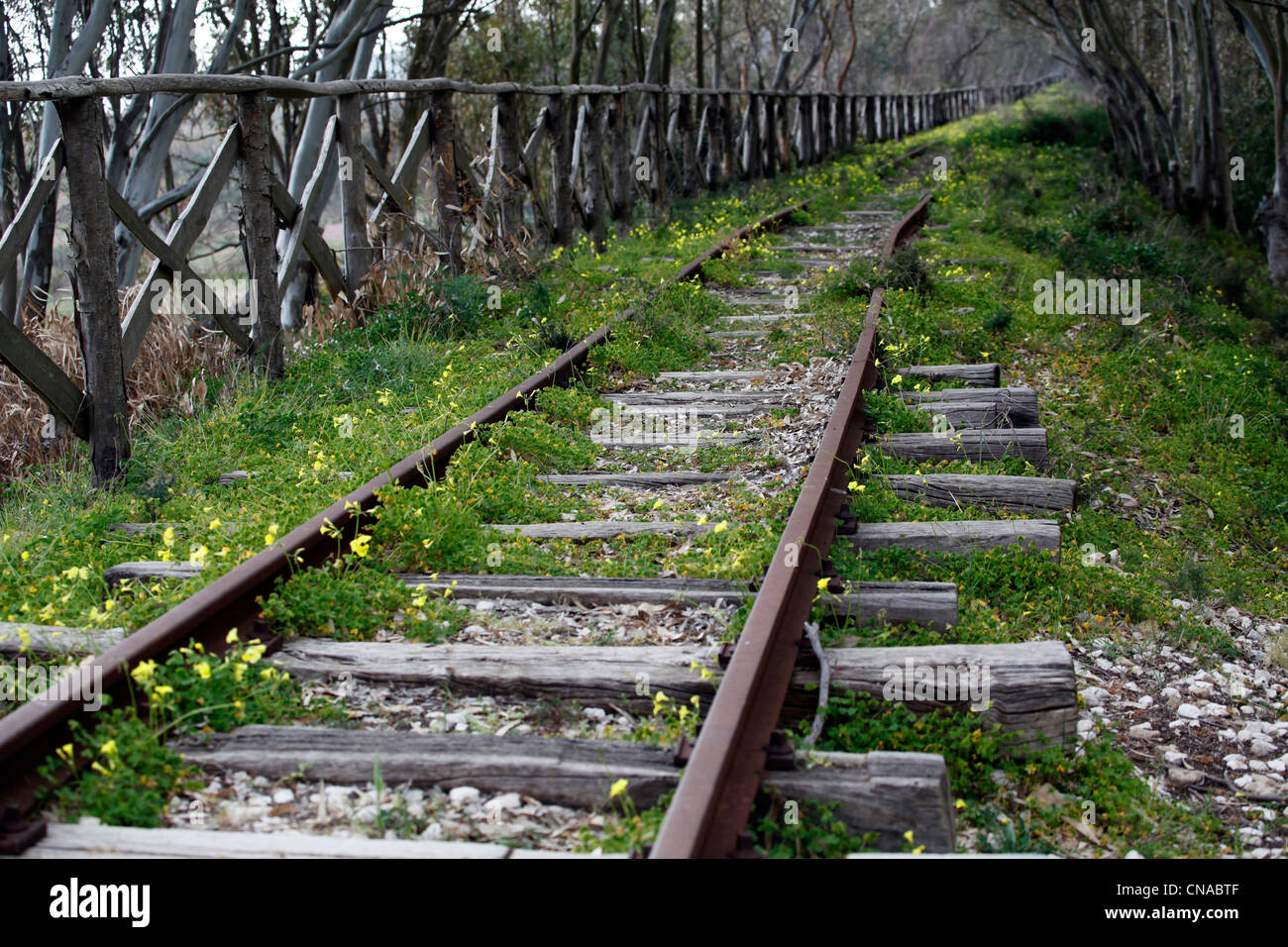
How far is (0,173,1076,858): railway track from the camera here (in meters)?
2.66

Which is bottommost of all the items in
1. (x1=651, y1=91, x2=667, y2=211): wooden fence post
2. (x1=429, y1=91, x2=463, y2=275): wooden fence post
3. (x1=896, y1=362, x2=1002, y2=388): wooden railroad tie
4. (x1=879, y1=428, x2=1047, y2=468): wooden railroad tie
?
(x1=879, y1=428, x2=1047, y2=468): wooden railroad tie

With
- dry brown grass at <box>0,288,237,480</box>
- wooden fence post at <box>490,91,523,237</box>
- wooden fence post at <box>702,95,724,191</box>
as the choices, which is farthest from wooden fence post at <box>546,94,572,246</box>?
wooden fence post at <box>702,95,724,191</box>

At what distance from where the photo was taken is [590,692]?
323cm

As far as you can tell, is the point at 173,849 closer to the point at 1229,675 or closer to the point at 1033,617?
the point at 1033,617

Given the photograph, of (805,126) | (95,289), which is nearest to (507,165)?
(95,289)

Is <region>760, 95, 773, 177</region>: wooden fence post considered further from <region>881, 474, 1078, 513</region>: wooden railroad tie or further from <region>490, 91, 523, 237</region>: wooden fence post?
<region>881, 474, 1078, 513</region>: wooden railroad tie

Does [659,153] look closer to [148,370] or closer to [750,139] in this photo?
[750,139]

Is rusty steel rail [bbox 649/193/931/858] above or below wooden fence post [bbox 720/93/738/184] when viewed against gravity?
below

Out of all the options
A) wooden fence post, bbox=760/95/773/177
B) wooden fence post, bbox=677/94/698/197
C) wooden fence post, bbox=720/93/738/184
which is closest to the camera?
wooden fence post, bbox=677/94/698/197

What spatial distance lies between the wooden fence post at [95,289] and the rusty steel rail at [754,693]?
135 inches

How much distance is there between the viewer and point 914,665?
329cm
